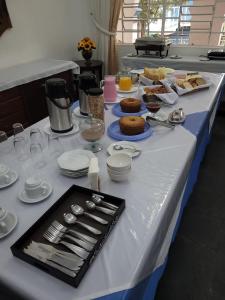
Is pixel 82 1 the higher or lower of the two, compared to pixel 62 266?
higher

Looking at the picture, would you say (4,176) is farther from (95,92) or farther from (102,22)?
(102,22)

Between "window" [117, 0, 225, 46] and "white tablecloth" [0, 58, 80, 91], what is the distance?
50.6 inches

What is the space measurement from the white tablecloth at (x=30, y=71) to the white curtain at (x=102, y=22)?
0.85 m

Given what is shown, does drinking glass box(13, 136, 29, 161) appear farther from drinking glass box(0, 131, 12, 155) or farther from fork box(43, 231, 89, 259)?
fork box(43, 231, 89, 259)

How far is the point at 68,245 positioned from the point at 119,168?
10.8 inches

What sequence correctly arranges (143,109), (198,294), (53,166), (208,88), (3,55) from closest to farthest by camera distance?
1. (53,166)
2. (198,294)
3. (143,109)
4. (208,88)
5. (3,55)

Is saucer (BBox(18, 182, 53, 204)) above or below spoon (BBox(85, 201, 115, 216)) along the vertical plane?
below

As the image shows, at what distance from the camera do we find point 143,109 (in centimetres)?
126

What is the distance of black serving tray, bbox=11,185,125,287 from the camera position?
48cm

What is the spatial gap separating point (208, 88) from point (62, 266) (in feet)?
4.88

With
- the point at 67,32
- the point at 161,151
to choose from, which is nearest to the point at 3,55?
the point at 67,32

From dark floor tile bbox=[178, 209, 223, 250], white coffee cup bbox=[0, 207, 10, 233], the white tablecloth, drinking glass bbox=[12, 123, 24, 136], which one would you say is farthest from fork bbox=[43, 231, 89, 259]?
the white tablecloth

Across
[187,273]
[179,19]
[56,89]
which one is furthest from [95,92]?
[179,19]

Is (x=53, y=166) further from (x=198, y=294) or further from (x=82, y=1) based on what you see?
(x=82, y=1)
